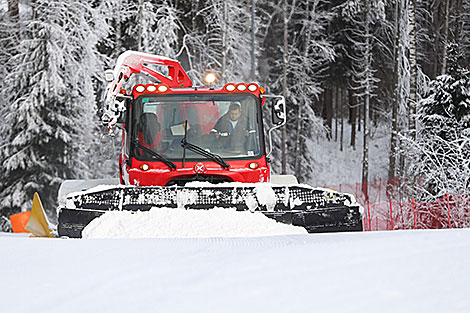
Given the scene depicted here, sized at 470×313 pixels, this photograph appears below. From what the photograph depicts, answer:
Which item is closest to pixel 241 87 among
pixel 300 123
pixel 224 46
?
pixel 224 46

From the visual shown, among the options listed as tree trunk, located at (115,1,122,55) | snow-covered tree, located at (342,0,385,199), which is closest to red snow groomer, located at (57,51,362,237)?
tree trunk, located at (115,1,122,55)

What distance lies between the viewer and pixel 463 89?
40.2 feet

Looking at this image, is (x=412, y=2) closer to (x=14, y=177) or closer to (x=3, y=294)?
(x=14, y=177)

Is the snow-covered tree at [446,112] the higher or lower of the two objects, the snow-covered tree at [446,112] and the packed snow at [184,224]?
the higher

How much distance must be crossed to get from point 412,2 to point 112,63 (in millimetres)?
12090

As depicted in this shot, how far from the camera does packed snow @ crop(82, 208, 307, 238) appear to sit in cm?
447

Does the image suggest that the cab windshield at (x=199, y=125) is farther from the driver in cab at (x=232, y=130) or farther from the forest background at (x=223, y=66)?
the forest background at (x=223, y=66)

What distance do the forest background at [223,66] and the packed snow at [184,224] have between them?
18.9 ft

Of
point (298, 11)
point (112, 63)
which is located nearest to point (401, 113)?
point (298, 11)

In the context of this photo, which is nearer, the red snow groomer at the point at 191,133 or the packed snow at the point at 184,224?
the packed snow at the point at 184,224

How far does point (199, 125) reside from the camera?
6520 millimetres

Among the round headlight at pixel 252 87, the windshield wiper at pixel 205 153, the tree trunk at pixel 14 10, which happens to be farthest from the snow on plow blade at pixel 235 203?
the tree trunk at pixel 14 10

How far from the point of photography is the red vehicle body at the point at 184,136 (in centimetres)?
620

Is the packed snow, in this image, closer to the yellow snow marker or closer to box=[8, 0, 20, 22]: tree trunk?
the yellow snow marker
